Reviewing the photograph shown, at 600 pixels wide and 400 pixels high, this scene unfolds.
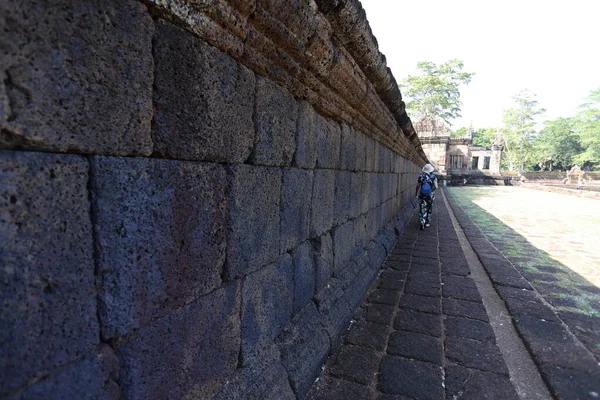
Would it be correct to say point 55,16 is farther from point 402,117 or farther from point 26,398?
point 402,117

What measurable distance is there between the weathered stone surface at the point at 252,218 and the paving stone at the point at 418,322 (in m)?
1.64

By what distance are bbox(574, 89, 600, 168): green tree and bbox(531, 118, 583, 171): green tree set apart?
2.05 meters

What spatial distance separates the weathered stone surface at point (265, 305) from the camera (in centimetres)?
167

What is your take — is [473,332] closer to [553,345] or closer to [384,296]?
[553,345]

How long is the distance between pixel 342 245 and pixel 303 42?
1938 millimetres

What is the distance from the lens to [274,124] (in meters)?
1.84

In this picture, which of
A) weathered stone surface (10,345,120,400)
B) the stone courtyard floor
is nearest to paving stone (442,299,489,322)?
the stone courtyard floor

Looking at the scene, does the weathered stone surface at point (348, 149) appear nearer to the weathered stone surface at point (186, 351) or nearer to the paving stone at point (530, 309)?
the weathered stone surface at point (186, 351)

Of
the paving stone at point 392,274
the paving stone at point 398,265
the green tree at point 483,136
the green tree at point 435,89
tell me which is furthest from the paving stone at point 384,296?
the green tree at point 483,136

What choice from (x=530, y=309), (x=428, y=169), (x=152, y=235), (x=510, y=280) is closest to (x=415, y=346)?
(x=530, y=309)

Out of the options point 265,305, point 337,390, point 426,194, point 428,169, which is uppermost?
point 428,169

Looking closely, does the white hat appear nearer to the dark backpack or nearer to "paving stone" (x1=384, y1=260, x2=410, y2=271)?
the dark backpack

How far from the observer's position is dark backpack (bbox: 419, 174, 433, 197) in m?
7.49

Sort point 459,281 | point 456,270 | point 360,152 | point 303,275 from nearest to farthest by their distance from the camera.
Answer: point 303,275 < point 360,152 < point 459,281 < point 456,270
